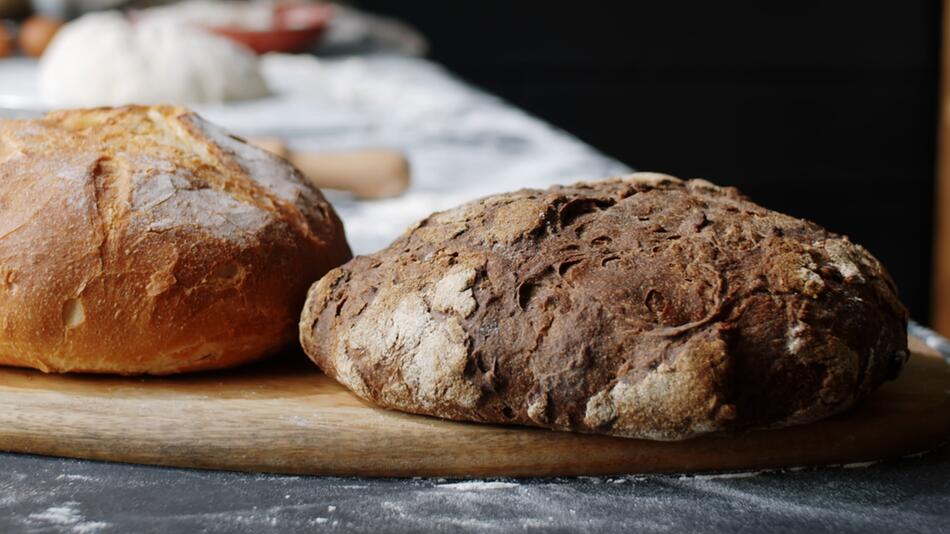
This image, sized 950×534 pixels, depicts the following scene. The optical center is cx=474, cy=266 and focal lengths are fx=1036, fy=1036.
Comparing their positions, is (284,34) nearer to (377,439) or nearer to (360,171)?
(360,171)

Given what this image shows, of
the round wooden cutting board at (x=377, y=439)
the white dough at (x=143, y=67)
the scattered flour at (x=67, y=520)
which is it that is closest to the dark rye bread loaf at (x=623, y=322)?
the round wooden cutting board at (x=377, y=439)

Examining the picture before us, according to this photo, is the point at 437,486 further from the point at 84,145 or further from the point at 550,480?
the point at 84,145

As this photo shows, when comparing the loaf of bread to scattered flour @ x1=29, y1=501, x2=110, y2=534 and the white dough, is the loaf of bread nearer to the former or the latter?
scattered flour @ x1=29, y1=501, x2=110, y2=534

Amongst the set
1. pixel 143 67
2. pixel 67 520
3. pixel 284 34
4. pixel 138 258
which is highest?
pixel 284 34

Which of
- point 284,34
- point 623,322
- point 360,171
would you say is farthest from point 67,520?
point 284,34

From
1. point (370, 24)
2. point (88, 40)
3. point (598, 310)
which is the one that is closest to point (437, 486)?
point (598, 310)

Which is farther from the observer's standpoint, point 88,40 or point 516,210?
point 88,40
